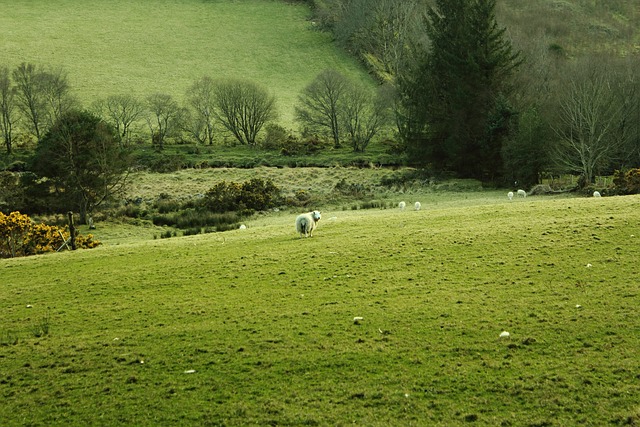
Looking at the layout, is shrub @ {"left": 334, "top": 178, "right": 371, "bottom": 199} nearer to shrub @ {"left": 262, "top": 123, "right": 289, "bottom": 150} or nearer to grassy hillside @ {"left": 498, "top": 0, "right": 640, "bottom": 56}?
shrub @ {"left": 262, "top": 123, "right": 289, "bottom": 150}

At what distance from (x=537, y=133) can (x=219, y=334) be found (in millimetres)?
48247

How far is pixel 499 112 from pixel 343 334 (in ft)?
169

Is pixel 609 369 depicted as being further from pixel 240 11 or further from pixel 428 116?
pixel 240 11

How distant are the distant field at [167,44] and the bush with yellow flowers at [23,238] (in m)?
72.4

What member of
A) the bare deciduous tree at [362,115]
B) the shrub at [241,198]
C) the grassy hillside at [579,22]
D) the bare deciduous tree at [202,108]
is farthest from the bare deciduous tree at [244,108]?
the grassy hillside at [579,22]

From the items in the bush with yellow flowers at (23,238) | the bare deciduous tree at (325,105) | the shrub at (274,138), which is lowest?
the bush with yellow flowers at (23,238)

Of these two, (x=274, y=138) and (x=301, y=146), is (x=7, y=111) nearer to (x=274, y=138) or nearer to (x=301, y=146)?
(x=274, y=138)

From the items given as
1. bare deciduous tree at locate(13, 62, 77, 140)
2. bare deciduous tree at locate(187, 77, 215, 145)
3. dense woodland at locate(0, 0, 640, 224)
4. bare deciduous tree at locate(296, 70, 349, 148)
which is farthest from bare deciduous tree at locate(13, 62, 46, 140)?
bare deciduous tree at locate(296, 70, 349, 148)

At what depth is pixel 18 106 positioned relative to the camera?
87375mm

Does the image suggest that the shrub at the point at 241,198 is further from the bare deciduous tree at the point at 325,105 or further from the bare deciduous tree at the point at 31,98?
the bare deciduous tree at the point at 31,98

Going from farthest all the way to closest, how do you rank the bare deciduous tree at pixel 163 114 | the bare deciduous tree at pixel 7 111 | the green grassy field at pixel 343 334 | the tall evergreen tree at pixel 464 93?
1. the bare deciduous tree at pixel 163 114
2. the bare deciduous tree at pixel 7 111
3. the tall evergreen tree at pixel 464 93
4. the green grassy field at pixel 343 334

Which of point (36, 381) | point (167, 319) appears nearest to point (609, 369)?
point (167, 319)

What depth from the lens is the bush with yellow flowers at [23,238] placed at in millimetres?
31172

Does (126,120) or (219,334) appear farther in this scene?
(126,120)
